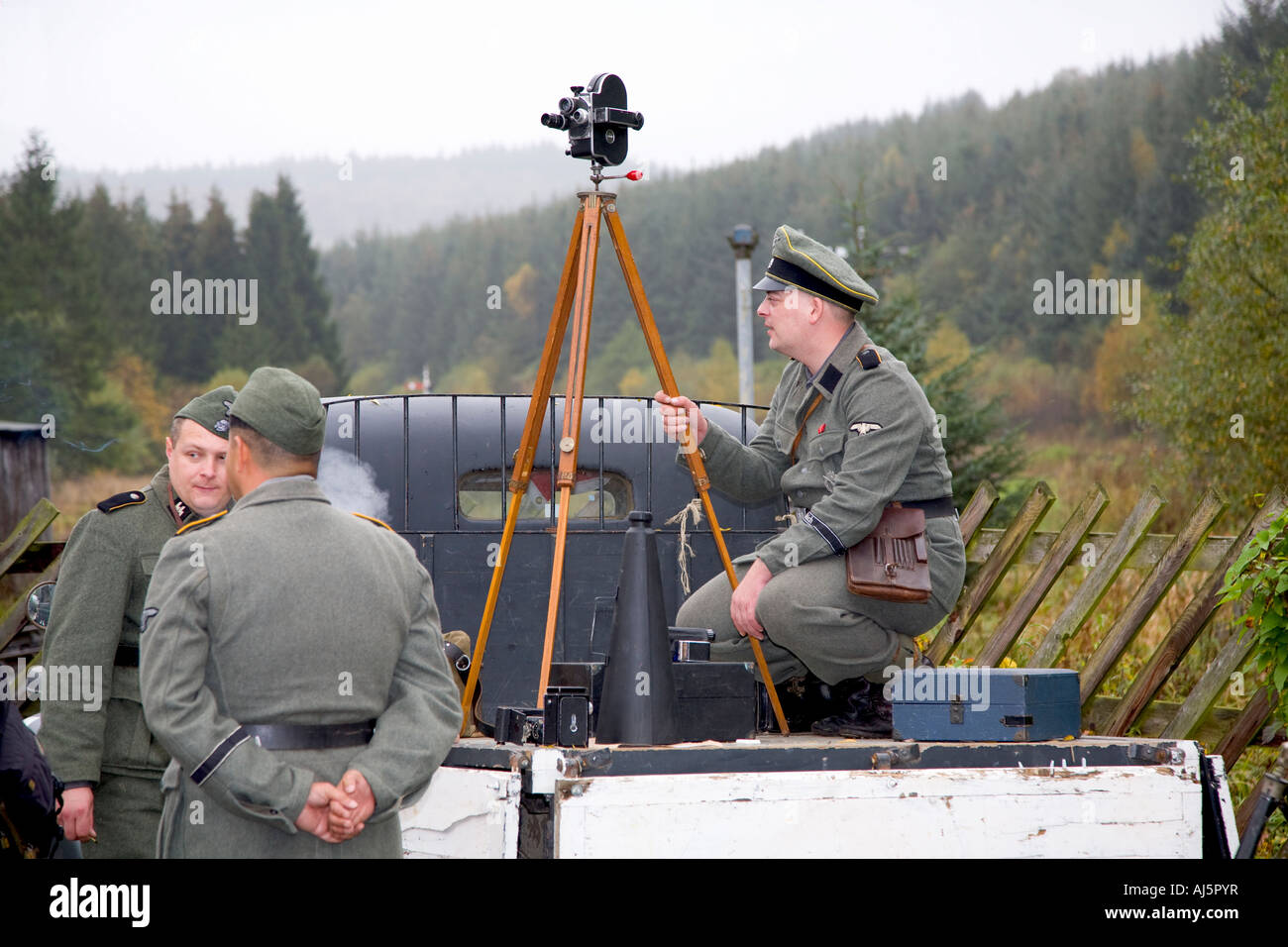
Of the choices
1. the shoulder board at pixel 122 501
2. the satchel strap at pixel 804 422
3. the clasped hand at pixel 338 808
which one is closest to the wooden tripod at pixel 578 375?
the satchel strap at pixel 804 422

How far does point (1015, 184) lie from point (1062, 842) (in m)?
64.8

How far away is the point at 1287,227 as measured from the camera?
16.1 m

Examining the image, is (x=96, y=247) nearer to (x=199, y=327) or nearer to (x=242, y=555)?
(x=199, y=327)

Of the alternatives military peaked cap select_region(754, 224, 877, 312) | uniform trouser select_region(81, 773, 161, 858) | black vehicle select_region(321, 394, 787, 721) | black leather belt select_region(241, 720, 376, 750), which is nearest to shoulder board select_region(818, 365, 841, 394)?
military peaked cap select_region(754, 224, 877, 312)

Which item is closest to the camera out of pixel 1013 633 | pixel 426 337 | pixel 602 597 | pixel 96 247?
pixel 602 597

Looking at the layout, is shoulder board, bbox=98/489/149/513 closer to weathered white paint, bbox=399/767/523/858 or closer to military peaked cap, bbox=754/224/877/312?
→ weathered white paint, bbox=399/767/523/858

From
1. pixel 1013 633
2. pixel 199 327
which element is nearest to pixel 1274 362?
pixel 1013 633

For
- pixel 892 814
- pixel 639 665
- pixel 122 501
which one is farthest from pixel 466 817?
pixel 122 501

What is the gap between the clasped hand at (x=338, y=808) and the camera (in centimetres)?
267

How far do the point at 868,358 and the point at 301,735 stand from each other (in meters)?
2.30

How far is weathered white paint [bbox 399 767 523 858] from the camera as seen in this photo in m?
3.43

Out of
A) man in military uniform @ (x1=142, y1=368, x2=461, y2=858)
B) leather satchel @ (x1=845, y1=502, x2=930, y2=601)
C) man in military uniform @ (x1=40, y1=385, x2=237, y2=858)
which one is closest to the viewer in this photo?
man in military uniform @ (x1=142, y1=368, x2=461, y2=858)

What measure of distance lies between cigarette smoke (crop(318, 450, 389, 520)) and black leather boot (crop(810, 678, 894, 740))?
2125 mm

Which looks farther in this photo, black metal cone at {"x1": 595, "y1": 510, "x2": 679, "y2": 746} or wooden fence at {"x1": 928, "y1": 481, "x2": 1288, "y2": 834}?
wooden fence at {"x1": 928, "y1": 481, "x2": 1288, "y2": 834}
